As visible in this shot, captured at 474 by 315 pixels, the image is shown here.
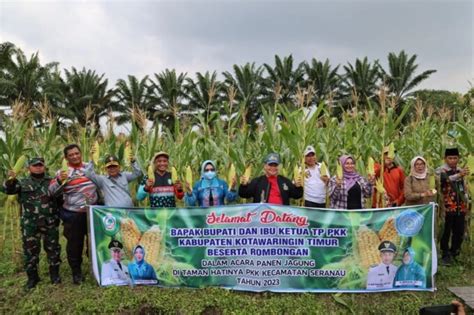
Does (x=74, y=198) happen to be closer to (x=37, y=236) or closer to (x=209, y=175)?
(x=37, y=236)

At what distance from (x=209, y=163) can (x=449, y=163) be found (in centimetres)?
328

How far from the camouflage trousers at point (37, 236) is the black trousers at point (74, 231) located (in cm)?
15

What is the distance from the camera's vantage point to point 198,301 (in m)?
4.35

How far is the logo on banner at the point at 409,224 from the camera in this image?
14.9 feet

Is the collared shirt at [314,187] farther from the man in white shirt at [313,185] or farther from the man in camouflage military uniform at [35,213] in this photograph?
the man in camouflage military uniform at [35,213]

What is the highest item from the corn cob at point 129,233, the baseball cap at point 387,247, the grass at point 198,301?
the corn cob at point 129,233

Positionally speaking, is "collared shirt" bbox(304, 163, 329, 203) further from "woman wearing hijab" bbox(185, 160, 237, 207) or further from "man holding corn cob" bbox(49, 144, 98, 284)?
"man holding corn cob" bbox(49, 144, 98, 284)

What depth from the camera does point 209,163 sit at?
4.98m

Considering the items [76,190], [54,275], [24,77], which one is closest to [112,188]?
[76,190]

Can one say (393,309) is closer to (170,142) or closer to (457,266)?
(457,266)

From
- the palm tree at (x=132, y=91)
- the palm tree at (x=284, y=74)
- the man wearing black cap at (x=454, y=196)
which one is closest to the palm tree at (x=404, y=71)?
the palm tree at (x=284, y=74)

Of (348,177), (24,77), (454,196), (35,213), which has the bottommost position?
(35,213)

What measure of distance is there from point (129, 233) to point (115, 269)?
47 centimetres

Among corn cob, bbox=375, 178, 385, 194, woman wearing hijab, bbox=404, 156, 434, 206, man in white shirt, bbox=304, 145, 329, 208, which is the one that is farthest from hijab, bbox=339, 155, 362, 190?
woman wearing hijab, bbox=404, 156, 434, 206
